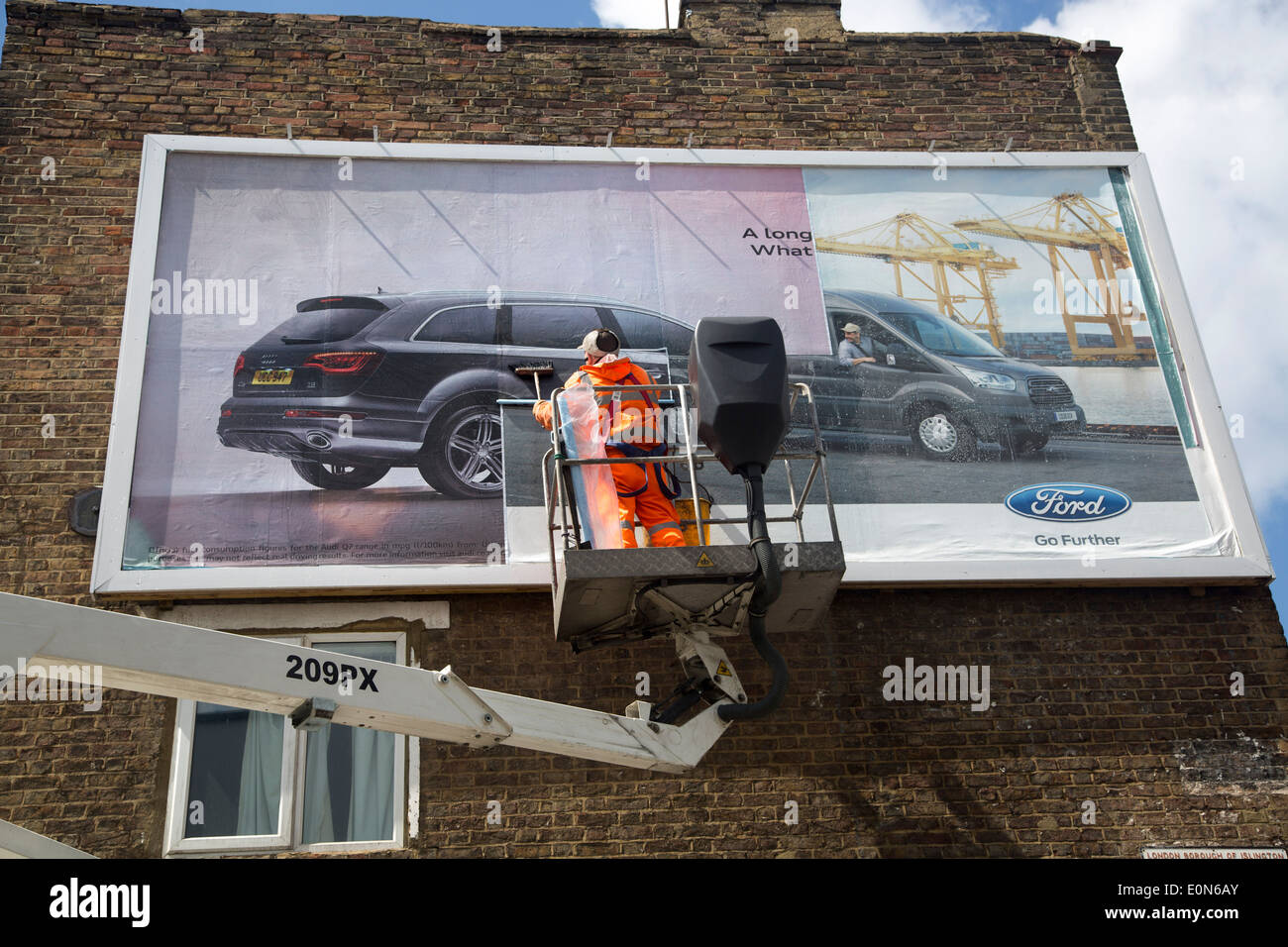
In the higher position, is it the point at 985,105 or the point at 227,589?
the point at 985,105

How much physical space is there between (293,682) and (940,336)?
6087 millimetres

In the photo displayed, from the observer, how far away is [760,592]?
6.24 meters

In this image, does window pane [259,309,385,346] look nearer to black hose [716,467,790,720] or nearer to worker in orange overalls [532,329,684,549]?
worker in orange overalls [532,329,684,549]

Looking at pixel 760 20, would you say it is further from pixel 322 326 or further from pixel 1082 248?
pixel 322 326

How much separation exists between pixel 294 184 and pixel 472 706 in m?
5.38

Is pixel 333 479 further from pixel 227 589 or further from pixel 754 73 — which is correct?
pixel 754 73

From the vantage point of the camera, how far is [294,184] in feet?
30.8

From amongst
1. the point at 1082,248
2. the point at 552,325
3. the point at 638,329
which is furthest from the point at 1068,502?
the point at 552,325

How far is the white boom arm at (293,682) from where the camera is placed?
4.57 meters

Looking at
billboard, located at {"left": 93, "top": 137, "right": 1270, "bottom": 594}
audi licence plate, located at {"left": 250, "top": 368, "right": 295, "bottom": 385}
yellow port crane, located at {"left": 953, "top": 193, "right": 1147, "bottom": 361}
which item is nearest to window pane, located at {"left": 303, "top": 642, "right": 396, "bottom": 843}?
billboard, located at {"left": 93, "top": 137, "right": 1270, "bottom": 594}

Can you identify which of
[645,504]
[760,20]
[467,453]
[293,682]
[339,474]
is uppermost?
[760,20]

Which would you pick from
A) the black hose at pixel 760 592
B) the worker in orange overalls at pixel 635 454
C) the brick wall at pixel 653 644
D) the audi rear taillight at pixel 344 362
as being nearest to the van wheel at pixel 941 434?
the brick wall at pixel 653 644

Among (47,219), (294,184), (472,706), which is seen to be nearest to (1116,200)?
(294,184)

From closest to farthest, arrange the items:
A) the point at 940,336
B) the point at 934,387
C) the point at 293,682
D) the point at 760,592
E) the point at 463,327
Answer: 1. the point at 293,682
2. the point at 760,592
3. the point at 463,327
4. the point at 934,387
5. the point at 940,336
